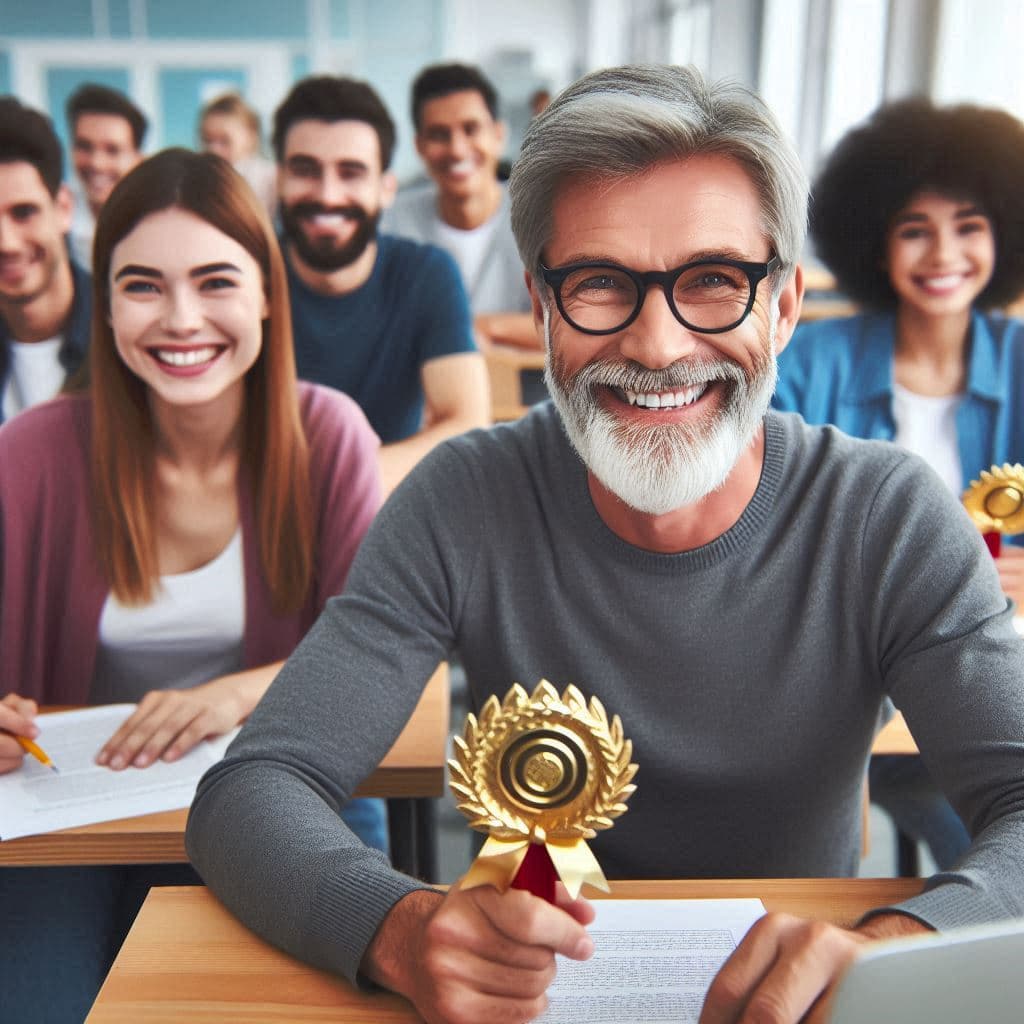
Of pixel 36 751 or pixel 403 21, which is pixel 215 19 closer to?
pixel 403 21

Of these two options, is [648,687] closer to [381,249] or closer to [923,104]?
[923,104]

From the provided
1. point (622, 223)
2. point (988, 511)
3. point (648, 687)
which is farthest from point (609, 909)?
point (988, 511)

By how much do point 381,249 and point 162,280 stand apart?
1.59 metres

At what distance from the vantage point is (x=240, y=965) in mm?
1026

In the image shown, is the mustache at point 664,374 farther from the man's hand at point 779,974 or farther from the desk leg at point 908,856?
the desk leg at point 908,856

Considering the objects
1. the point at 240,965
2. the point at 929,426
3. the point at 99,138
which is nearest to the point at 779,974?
the point at 240,965

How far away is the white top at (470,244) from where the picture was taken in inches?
168

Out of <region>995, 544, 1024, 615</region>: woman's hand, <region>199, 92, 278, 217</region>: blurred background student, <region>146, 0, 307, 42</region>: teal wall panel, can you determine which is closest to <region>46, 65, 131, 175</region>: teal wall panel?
<region>146, 0, 307, 42</region>: teal wall panel

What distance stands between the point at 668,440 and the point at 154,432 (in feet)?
3.58

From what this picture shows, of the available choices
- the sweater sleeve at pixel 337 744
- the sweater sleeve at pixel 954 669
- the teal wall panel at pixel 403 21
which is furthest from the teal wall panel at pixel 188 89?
the sweater sleeve at pixel 954 669

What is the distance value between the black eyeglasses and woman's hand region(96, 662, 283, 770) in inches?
29.8

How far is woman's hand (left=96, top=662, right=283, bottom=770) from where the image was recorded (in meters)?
1.54

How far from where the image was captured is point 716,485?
51.8 inches

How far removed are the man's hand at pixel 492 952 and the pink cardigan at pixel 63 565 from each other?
1.07 meters
